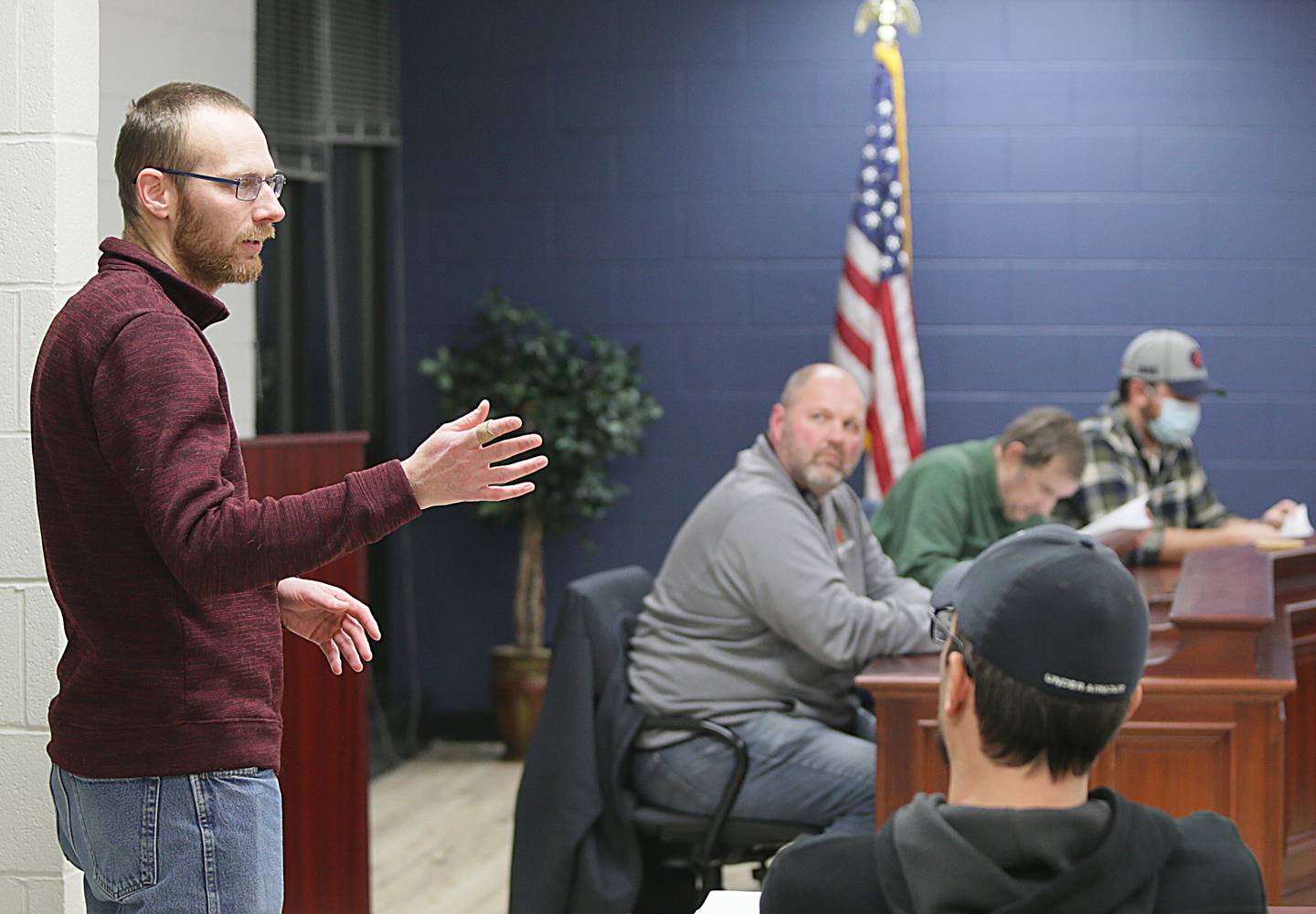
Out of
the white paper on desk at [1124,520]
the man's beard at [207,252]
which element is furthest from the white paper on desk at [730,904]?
the white paper on desk at [1124,520]

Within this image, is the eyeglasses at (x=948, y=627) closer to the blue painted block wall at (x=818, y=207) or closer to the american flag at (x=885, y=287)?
the american flag at (x=885, y=287)

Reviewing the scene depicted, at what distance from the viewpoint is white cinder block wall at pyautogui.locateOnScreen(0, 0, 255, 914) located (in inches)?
89.0

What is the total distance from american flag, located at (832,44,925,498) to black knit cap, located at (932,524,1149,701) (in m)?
4.03

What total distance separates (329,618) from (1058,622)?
918 millimetres

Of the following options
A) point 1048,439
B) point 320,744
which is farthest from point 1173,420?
point 320,744

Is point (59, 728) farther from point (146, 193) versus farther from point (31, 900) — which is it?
point (31, 900)

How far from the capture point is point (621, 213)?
18.7 ft

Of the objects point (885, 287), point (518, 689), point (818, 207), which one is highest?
point (818, 207)

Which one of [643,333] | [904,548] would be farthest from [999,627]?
[643,333]

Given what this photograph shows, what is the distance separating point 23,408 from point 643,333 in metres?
3.53

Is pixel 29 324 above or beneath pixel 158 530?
above

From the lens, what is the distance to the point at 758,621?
311cm

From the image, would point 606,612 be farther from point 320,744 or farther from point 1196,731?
point 1196,731

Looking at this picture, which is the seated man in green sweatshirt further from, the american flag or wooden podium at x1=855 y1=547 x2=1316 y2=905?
the american flag
